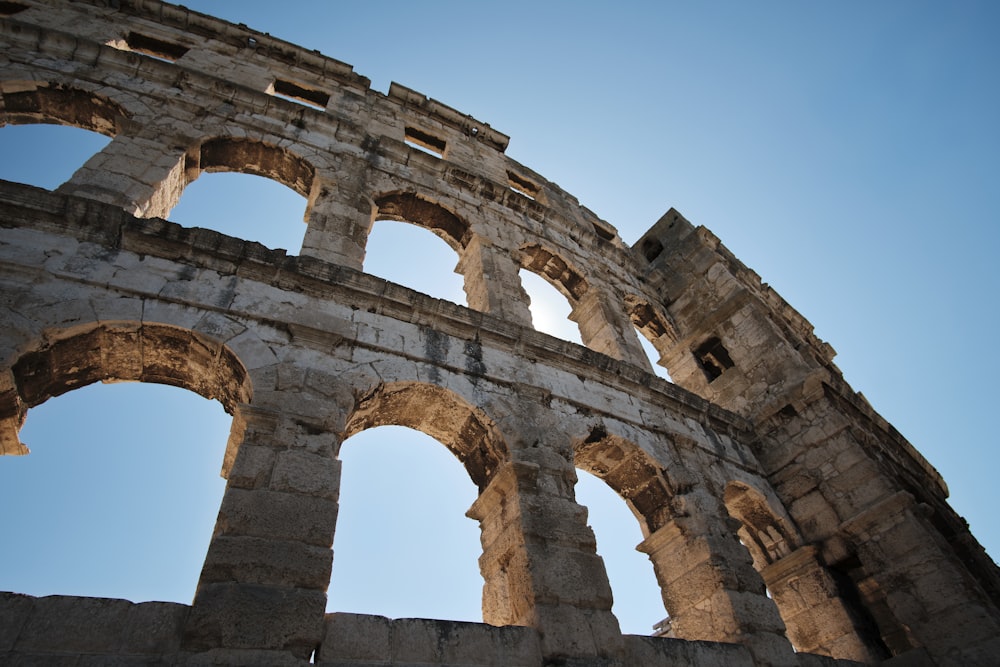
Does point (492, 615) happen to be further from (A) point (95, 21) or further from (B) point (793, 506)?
(A) point (95, 21)

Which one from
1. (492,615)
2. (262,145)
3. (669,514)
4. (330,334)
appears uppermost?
(262,145)

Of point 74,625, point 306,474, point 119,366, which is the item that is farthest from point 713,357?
point 74,625

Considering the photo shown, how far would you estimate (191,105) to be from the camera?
22.5 ft

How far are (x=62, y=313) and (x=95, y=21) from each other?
24.7 ft

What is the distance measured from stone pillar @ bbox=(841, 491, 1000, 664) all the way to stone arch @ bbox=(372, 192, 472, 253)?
234 inches

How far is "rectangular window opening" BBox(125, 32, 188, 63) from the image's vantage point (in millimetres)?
8828

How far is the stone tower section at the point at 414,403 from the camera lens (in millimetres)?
3131

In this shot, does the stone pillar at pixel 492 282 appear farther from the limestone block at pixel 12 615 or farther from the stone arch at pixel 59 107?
the limestone block at pixel 12 615

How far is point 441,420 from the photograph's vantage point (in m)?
4.94

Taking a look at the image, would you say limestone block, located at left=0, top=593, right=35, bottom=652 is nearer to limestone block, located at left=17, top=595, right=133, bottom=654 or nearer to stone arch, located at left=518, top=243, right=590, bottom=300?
limestone block, located at left=17, top=595, right=133, bottom=654

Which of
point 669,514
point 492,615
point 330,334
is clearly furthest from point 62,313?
point 669,514

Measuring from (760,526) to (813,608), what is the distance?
0.97 m

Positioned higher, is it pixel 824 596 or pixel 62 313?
pixel 62 313

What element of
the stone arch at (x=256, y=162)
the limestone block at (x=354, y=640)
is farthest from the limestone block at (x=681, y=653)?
the stone arch at (x=256, y=162)
